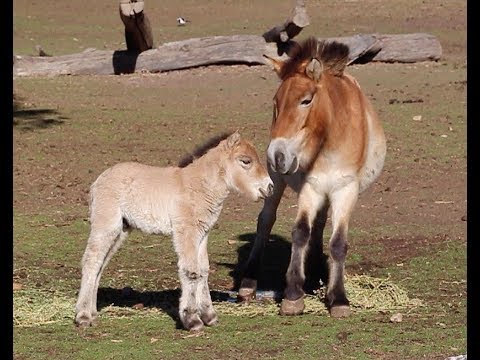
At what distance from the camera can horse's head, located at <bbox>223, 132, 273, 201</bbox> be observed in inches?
313

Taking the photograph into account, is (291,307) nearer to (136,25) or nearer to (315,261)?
(315,261)

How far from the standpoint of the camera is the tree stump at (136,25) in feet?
65.1

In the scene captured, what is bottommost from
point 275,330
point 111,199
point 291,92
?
point 275,330

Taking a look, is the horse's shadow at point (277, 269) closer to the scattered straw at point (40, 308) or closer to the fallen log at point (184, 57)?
the scattered straw at point (40, 308)

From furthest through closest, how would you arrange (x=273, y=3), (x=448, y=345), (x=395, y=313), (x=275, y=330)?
(x=273, y=3) → (x=395, y=313) → (x=275, y=330) → (x=448, y=345)

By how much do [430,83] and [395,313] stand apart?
1218 centimetres

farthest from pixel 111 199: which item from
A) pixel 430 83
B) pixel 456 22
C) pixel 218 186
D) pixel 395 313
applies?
pixel 456 22

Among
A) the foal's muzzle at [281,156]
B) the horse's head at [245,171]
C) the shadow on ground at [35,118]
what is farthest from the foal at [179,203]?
the shadow on ground at [35,118]

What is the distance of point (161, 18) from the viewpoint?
29.3 meters

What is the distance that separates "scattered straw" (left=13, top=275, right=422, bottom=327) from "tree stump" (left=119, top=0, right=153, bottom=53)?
11.2 metres

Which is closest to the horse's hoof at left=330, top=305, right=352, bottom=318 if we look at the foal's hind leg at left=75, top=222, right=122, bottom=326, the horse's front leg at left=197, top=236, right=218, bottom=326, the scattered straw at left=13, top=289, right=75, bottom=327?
the horse's front leg at left=197, top=236, right=218, bottom=326

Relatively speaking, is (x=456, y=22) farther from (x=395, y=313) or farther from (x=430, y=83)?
(x=395, y=313)

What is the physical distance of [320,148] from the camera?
8695 mm

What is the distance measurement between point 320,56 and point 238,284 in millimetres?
2243
